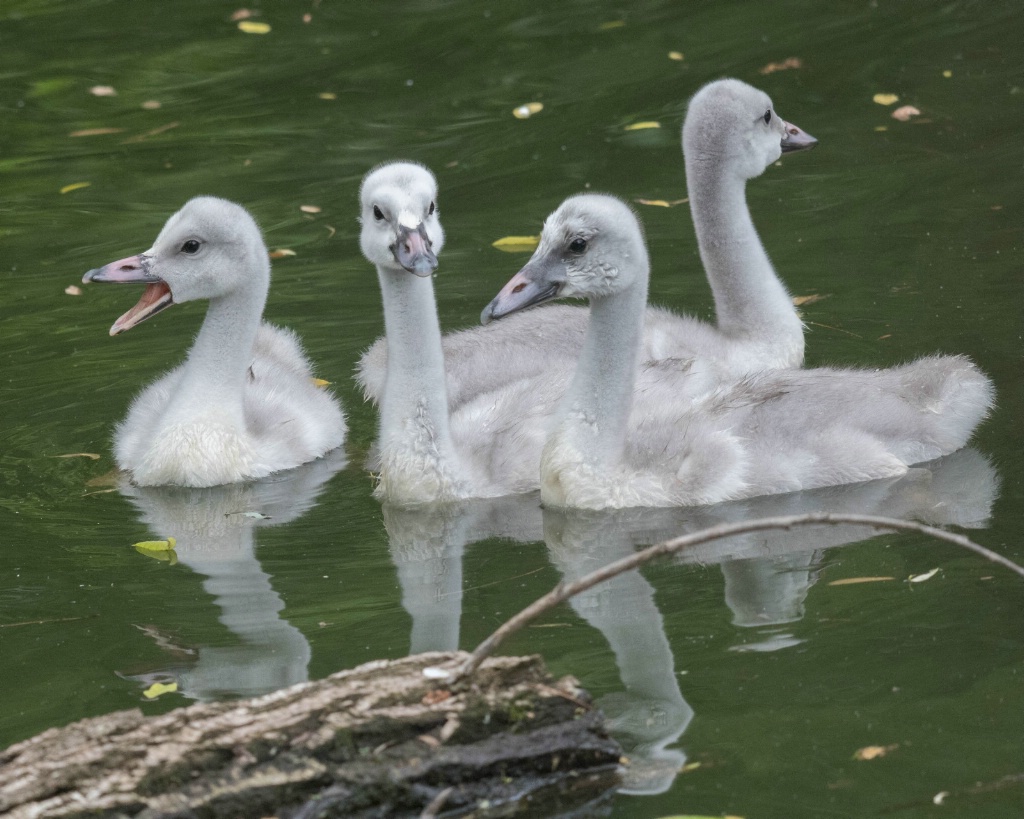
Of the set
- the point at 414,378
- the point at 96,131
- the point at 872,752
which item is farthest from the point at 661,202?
the point at 872,752

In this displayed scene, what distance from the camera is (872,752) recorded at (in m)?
4.55

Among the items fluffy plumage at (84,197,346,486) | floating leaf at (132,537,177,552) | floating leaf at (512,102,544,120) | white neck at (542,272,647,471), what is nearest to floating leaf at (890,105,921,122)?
floating leaf at (512,102,544,120)

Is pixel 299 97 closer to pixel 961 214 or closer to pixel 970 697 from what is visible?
pixel 961 214

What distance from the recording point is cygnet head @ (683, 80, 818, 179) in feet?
26.0

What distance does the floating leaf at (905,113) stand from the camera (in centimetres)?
1102

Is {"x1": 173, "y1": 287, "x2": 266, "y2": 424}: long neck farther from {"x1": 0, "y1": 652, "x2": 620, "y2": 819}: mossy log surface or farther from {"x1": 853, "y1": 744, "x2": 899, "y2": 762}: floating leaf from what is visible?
{"x1": 853, "y1": 744, "x2": 899, "y2": 762}: floating leaf

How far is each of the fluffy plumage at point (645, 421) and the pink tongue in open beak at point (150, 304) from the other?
164cm

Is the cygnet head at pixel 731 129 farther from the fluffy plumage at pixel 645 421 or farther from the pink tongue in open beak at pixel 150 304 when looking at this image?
the pink tongue in open beak at pixel 150 304

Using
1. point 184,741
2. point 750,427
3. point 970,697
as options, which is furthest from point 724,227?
point 184,741

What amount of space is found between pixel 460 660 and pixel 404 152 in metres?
7.27

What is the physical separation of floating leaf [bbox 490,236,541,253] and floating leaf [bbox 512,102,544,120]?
2343 millimetres

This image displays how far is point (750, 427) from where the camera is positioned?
6562 millimetres

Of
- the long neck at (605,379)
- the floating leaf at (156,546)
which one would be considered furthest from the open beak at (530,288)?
the floating leaf at (156,546)

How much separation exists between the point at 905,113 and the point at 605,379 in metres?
5.34
